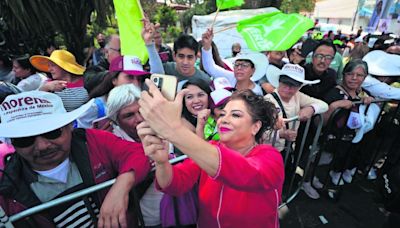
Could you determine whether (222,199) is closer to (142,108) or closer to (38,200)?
(142,108)

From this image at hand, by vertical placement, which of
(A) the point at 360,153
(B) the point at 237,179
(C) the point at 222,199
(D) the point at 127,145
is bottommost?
(A) the point at 360,153

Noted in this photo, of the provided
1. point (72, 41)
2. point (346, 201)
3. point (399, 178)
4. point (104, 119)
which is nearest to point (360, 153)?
point (346, 201)

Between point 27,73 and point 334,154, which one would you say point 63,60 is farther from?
point 334,154

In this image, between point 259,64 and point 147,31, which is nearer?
point 147,31

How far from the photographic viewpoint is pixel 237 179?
3.28ft

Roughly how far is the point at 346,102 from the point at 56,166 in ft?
9.35

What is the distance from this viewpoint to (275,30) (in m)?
3.15

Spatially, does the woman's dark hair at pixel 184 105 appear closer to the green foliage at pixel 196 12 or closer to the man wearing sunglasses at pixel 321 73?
the man wearing sunglasses at pixel 321 73

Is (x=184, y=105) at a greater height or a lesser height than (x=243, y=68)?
lesser

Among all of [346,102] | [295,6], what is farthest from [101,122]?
[295,6]

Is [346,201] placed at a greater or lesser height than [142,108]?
lesser

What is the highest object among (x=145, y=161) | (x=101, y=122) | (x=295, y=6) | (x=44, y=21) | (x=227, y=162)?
(x=295, y=6)

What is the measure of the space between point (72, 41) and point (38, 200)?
830 cm

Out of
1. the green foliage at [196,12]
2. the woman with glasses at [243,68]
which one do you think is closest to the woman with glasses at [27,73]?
the woman with glasses at [243,68]
